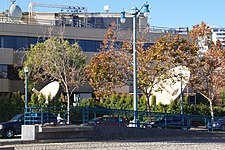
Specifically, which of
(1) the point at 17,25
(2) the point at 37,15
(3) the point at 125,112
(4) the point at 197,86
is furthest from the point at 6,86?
(3) the point at 125,112

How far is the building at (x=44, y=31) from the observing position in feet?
191

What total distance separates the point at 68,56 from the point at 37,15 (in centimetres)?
1737

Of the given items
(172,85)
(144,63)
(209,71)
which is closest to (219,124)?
(209,71)

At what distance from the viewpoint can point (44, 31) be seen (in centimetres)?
6009

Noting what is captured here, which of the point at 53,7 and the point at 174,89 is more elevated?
the point at 53,7

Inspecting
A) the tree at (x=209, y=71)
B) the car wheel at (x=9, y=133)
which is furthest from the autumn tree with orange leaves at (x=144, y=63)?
the car wheel at (x=9, y=133)

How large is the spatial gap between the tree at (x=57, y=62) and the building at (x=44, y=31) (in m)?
3.86

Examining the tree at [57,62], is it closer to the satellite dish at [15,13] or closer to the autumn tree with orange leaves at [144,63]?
the autumn tree with orange leaves at [144,63]

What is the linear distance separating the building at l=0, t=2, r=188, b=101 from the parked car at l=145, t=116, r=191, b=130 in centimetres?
1997

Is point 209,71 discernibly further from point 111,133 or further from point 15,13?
point 15,13

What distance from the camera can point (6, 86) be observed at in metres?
58.2

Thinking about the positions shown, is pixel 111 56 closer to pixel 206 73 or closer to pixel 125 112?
pixel 206 73

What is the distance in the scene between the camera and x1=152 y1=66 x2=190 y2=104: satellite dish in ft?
155

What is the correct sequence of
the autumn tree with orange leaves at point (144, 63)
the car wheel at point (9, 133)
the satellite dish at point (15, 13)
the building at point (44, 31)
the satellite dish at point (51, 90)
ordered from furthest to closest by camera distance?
1. the satellite dish at point (15, 13)
2. the building at point (44, 31)
3. the satellite dish at point (51, 90)
4. the autumn tree with orange leaves at point (144, 63)
5. the car wheel at point (9, 133)
